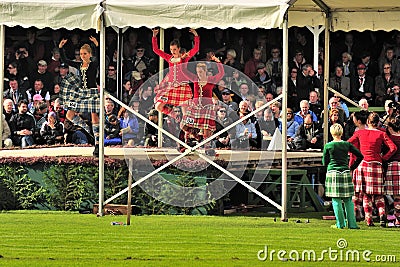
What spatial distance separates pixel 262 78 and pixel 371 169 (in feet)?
19.0

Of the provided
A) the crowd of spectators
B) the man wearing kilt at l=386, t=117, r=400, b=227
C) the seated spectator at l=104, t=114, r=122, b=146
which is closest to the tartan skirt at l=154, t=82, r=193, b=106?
the crowd of spectators

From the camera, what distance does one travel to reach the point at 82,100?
69.6 feet

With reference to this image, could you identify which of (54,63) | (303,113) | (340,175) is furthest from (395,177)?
(54,63)

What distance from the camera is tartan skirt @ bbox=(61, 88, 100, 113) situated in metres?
20.9

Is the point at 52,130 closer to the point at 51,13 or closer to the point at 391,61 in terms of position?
the point at 51,13

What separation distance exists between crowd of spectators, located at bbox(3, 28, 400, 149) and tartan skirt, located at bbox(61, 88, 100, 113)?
22 cm

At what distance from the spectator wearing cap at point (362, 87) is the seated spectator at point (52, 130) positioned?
5205 millimetres

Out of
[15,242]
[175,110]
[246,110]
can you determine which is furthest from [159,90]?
[15,242]

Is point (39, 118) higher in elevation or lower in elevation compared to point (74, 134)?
higher

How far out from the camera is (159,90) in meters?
18.1

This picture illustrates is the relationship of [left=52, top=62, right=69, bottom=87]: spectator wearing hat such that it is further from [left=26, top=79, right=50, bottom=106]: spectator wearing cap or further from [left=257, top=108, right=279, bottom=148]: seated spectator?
[left=257, top=108, right=279, bottom=148]: seated spectator

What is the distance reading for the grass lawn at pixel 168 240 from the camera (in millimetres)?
12547

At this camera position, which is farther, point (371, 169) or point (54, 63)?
point (54, 63)

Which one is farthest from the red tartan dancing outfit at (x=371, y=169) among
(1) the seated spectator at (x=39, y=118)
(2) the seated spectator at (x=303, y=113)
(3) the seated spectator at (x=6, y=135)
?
(3) the seated spectator at (x=6, y=135)
